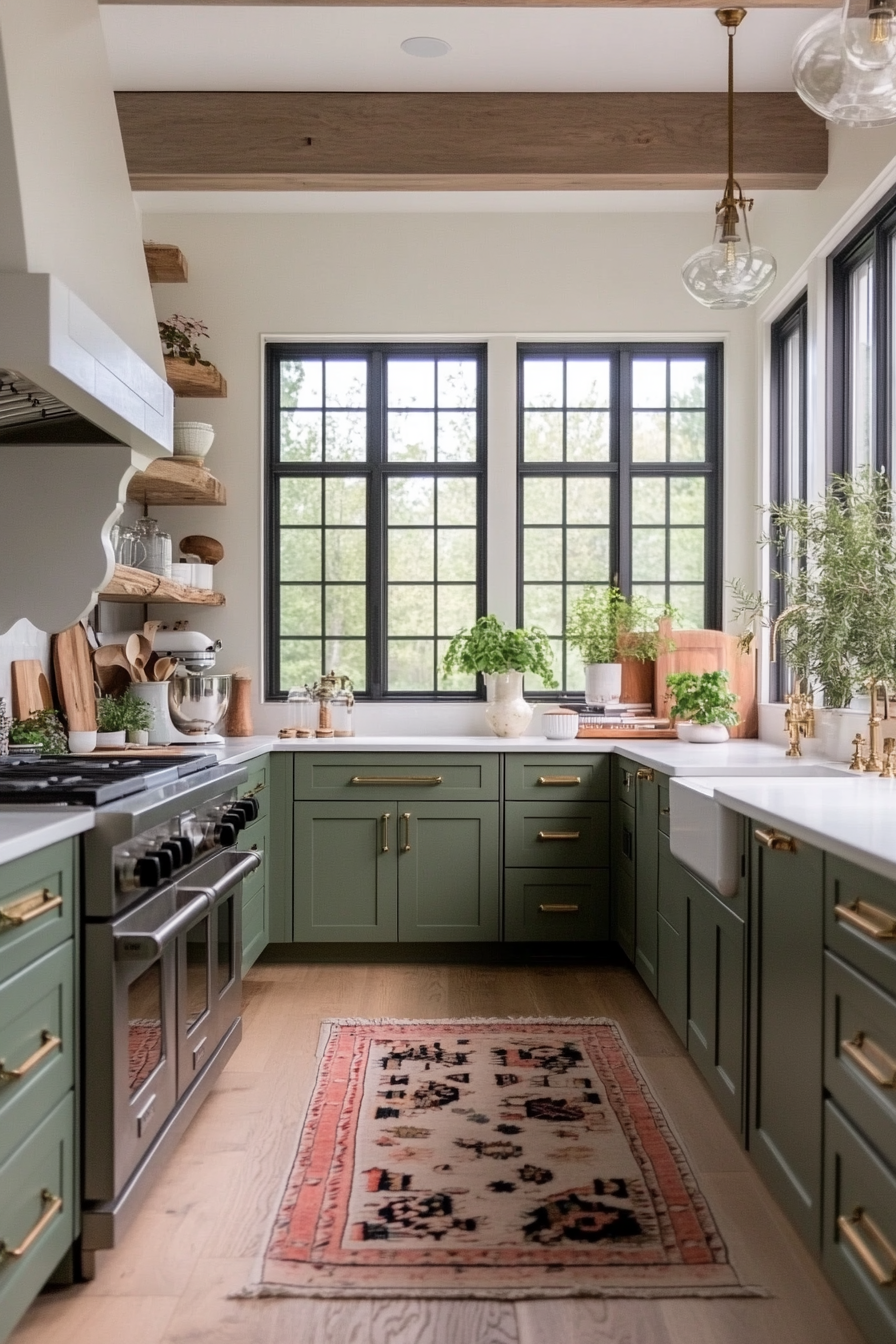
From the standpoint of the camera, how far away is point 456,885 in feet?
13.8

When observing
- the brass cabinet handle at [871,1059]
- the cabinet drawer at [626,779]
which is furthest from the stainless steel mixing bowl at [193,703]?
the brass cabinet handle at [871,1059]

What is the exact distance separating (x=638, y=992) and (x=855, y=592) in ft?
5.59

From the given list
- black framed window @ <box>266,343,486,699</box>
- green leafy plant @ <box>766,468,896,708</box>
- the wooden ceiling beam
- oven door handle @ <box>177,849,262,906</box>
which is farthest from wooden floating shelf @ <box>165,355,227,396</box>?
green leafy plant @ <box>766,468,896,708</box>

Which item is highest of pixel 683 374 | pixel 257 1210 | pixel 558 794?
pixel 683 374

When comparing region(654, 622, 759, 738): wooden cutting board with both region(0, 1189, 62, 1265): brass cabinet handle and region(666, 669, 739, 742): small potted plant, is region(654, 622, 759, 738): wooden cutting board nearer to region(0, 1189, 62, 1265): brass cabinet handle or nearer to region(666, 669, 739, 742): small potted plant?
region(666, 669, 739, 742): small potted plant

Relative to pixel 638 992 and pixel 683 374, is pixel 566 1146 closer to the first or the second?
pixel 638 992

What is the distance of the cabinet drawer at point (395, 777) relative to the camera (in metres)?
4.23

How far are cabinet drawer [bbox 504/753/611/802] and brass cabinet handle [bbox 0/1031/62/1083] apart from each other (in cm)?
248

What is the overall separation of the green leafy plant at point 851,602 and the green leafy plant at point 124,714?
2.17 m

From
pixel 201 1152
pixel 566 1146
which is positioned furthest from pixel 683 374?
pixel 201 1152

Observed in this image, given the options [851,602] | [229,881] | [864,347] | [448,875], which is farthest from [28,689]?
[864,347]

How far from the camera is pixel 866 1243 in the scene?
1686mm

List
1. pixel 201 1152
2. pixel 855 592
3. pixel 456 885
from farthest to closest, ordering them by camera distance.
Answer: pixel 456 885, pixel 855 592, pixel 201 1152

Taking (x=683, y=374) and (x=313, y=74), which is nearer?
(x=313, y=74)
